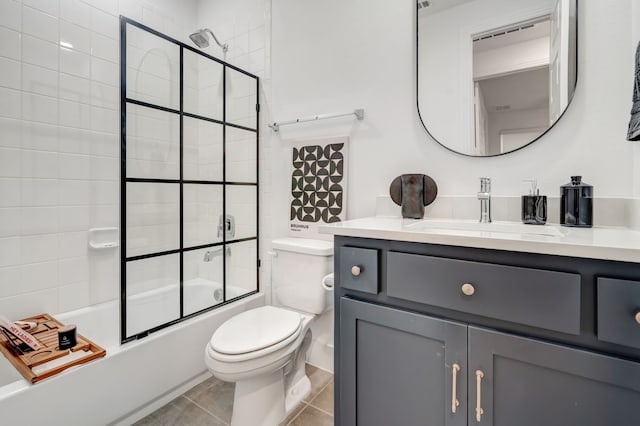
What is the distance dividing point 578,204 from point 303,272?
1215 mm

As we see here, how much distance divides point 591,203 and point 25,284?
263 cm

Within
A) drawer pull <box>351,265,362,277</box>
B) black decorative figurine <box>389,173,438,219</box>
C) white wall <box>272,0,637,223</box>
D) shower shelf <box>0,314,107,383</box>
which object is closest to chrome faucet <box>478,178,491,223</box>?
white wall <box>272,0,637,223</box>

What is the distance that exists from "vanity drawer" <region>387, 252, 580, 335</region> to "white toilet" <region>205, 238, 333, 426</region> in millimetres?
624

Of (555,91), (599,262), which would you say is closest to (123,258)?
(599,262)

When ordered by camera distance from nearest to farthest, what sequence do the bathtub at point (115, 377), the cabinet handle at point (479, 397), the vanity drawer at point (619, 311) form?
the vanity drawer at point (619, 311) < the cabinet handle at point (479, 397) < the bathtub at point (115, 377)

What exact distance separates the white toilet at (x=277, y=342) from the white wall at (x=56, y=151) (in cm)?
94

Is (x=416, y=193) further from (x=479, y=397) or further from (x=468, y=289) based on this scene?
(x=479, y=397)

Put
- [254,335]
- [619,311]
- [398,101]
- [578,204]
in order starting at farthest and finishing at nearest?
[398,101] → [254,335] → [578,204] → [619,311]

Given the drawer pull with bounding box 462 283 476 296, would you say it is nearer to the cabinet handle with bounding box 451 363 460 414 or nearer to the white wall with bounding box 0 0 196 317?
the cabinet handle with bounding box 451 363 460 414

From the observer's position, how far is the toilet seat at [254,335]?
120 centimetres

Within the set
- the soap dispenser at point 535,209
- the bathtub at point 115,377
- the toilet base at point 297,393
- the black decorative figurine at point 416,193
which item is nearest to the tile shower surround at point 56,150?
the bathtub at point 115,377

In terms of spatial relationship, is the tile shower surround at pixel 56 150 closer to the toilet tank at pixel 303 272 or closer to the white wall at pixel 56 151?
the white wall at pixel 56 151

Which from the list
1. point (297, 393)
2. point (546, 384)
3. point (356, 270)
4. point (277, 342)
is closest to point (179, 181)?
point (277, 342)

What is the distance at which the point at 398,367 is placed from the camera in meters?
0.96
